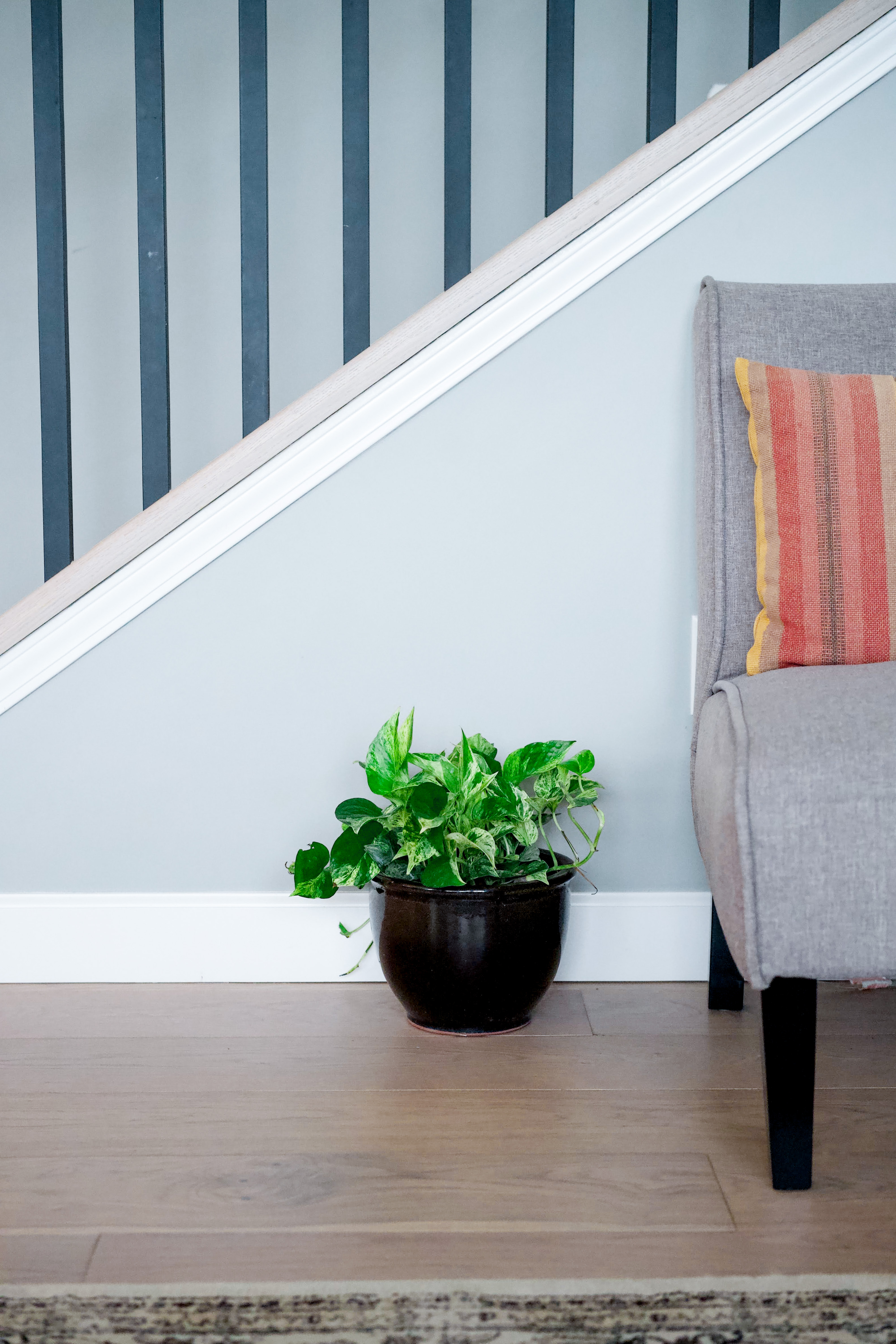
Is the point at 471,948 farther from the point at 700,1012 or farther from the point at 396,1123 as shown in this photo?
the point at 700,1012

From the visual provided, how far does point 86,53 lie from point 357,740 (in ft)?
5.73

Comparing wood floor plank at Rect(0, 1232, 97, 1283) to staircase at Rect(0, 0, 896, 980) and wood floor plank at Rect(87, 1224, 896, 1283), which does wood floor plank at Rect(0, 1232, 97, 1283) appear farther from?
staircase at Rect(0, 0, 896, 980)

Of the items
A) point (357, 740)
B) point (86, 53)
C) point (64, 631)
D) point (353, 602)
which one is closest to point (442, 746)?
point (357, 740)

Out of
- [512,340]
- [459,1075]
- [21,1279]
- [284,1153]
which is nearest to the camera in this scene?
[21,1279]

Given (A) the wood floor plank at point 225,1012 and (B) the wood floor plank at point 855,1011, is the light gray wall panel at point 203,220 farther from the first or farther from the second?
(B) the wood floor plank at point 855,1011

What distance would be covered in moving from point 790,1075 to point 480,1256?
0.93 ft

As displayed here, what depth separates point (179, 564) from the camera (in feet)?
4.31

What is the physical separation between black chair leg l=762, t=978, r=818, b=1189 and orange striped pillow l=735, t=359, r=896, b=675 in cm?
39

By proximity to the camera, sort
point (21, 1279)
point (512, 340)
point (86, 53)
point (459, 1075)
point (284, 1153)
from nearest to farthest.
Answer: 1. point (21, 1279)
2. point (284, 1153)
3. point (459, 1075)
4. point (512, 340)
5. point (86, 53)

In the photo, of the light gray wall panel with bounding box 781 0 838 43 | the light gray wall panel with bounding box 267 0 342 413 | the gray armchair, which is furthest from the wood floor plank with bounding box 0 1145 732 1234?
the light gray wall panel with bounding box 781 0 838 43

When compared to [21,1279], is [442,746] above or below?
above

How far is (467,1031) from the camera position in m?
1.15

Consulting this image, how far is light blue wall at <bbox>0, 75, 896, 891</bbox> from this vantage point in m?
1.31

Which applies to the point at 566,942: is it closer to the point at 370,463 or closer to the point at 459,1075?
the point at 459,1075
